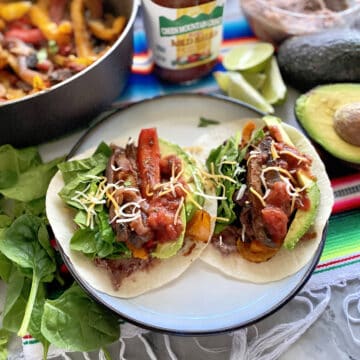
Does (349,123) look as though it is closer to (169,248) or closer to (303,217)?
(303,217)

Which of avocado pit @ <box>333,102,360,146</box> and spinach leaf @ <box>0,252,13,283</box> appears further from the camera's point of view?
avocado pit @ <box>333,102,360,146</box>

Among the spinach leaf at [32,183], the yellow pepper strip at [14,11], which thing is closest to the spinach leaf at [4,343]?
the spinach leaf at [32,183]

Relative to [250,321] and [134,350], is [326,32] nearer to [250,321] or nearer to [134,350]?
[250,321]

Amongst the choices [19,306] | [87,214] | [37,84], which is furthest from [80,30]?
[19,306]

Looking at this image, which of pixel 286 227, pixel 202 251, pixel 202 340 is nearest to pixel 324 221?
pixel 286 227

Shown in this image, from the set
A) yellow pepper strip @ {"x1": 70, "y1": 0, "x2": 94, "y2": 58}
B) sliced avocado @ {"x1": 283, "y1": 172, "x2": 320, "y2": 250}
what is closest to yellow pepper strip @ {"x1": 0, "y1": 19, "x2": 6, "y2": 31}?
yellow pepper strip @ {"x1": 70, "y1": 0, "x2": 94, "y2": 58}

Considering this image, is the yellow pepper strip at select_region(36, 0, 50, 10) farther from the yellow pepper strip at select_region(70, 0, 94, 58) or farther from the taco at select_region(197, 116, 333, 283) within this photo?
the taco at select_region(197, 116, 333, 283)
